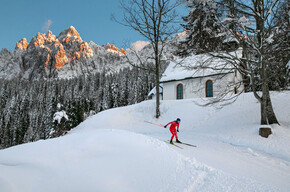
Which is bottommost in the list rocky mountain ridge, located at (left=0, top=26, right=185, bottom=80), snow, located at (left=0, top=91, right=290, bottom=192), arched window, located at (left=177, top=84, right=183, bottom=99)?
snow, located at (left=0, top=91, right=290, bottom=192)

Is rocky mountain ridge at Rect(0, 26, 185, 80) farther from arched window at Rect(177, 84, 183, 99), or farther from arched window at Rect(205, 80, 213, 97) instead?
arched window at Rect(205, 80, 213, 97)

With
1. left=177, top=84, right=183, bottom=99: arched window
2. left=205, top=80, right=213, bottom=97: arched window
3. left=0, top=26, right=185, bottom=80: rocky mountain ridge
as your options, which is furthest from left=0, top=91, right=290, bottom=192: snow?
left=0, top=26, right=185, bottom=80: rocky mountain ridge

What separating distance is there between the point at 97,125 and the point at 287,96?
1566cm

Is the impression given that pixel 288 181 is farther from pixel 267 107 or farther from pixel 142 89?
pixel 142 89

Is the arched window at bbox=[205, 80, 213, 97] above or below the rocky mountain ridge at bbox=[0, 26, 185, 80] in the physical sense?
below

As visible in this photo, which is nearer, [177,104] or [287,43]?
[287,43]

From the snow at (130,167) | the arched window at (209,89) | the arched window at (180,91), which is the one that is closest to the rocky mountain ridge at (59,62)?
the arched window at (180,91)

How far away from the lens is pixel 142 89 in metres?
61.2

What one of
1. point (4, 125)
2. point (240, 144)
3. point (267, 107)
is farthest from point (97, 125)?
point (4, 125)

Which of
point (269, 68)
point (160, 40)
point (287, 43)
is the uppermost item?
point (160, 40)

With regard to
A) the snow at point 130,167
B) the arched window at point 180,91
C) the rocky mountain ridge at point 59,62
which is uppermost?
the rocky mountain ridge at point 59,62

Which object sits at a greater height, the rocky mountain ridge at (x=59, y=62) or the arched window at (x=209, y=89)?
the rocky mountain ridge at (x=59, y=62)

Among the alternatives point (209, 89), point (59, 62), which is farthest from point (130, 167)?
point (59, 62)

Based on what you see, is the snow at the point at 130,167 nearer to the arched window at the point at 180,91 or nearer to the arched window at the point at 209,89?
the arched window at the point at 209,89
